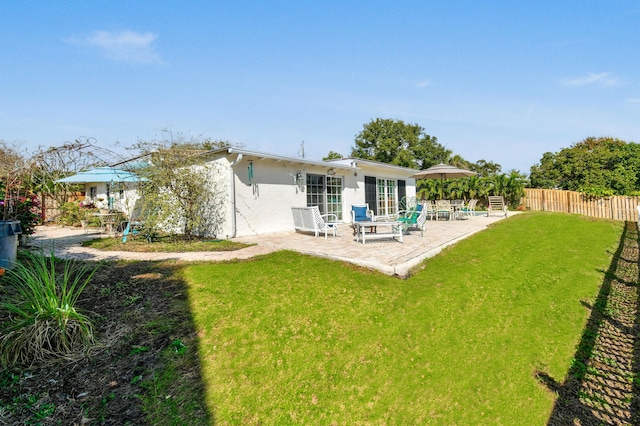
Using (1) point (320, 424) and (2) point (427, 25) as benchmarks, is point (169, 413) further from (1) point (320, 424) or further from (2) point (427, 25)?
(2) point (427, 25)

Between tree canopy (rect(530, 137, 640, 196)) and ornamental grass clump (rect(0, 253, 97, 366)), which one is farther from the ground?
tree canopy (rect(530, 137, 640, 196))

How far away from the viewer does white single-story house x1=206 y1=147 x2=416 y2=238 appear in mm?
9836

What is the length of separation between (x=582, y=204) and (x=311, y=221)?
16.4 metres

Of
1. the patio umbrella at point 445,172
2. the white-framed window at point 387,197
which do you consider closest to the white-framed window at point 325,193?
the white-framed window at point 387,197

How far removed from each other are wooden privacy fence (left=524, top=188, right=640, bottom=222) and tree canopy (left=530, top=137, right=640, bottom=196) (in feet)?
2.13

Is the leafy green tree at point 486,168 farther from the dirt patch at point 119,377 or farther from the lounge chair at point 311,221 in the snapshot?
the dirt patch at point 119,377

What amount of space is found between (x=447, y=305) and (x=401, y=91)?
14.9 m

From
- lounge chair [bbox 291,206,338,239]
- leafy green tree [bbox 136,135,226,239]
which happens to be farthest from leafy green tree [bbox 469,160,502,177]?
leafy green tree [bbox 136,135,226,239]

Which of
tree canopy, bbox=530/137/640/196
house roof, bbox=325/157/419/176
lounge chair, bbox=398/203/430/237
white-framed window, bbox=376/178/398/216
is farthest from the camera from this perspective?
tree canopy, bbox=530/137/640/196

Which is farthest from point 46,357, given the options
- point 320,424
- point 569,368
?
point 569,368

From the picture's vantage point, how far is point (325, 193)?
1327cm

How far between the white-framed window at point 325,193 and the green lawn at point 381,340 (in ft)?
21.3

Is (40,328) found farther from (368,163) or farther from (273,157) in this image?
(368,163)

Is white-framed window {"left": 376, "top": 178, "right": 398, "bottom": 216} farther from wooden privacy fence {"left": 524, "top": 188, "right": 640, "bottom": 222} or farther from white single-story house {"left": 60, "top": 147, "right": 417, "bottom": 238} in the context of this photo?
wooden privacy fence {"left": 524, "top": 188, "right": 640, "bottom": 222}
